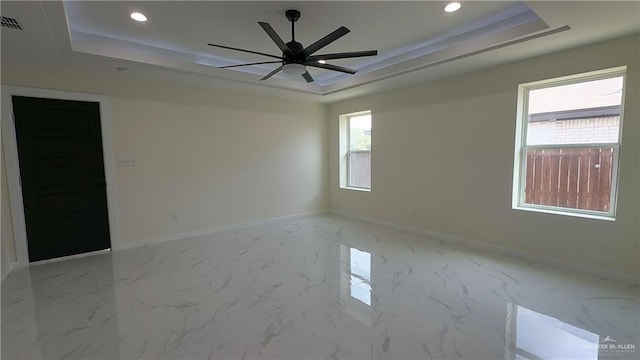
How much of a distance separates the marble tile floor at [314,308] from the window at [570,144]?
828 millimetres

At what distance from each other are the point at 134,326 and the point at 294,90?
3992 mm

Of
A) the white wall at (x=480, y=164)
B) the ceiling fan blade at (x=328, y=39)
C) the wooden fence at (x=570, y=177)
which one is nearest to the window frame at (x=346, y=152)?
the white wall at (x=480, y=164)

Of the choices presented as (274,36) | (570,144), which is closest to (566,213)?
(570,144)

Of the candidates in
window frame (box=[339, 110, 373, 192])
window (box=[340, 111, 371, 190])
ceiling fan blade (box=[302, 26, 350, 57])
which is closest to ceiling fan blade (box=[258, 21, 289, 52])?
ceiling fan blade (box=[302, 26, 350, 57])

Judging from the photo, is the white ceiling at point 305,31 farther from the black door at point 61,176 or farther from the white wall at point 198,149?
the black door at point 61,176

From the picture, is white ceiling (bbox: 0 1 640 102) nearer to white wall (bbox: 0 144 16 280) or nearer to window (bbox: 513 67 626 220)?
window (bbox: 513 67 626 220)

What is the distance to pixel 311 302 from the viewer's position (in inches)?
106

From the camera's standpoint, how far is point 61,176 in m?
3.85

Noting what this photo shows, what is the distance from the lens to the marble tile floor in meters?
→ 2.06

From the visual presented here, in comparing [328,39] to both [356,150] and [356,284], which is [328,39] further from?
[356,150]

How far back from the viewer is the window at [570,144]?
10.4 feet

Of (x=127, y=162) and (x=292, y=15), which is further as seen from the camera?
(x=127, y=162)

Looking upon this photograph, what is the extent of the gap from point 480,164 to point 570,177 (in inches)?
38.1

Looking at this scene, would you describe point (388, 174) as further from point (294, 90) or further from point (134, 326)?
point (134, 326)
